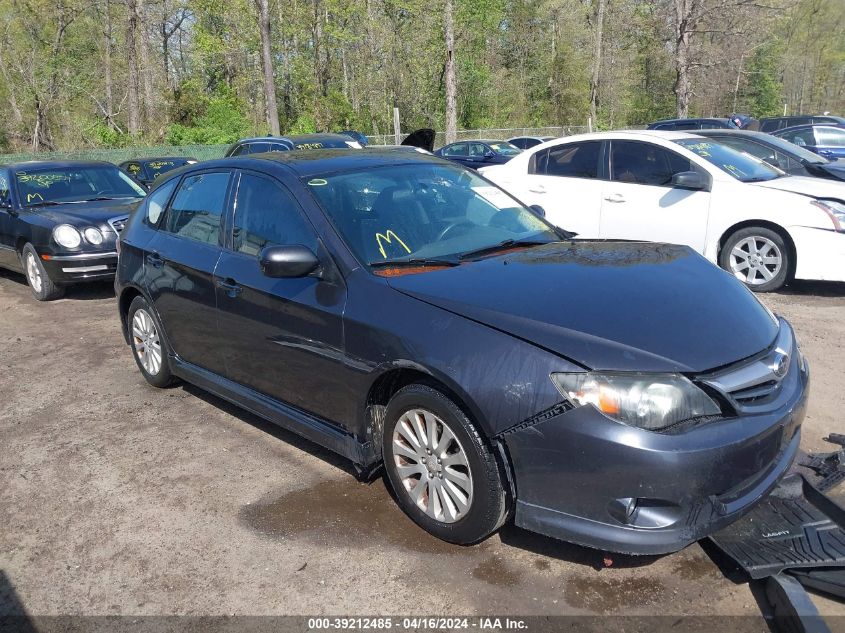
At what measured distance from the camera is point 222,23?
42875mm

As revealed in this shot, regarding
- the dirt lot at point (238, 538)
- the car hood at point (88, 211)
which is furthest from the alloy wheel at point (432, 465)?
the car hood at point (88, 211)

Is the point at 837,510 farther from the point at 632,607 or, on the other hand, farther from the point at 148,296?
the point at 148,296

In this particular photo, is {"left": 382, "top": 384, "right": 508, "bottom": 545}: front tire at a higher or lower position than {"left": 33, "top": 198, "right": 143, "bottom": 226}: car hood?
lower

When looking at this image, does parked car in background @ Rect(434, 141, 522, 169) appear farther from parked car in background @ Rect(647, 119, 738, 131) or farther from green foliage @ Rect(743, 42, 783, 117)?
green foliage @ Rect(743, 42, 783, 117)

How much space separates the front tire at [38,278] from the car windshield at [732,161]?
7516 millimetres

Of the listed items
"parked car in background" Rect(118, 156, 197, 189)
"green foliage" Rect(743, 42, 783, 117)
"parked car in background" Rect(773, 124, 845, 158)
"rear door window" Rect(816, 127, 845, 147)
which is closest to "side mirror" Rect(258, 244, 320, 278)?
"parked car in background" Rect(118, 156, 197, 189)

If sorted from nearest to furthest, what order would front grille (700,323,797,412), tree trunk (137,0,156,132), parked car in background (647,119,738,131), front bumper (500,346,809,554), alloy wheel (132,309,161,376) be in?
front bumper (500,346,809,554), front grille (700,323,797,412), alloy wheel (132,309,161,376), parked car in background (647,119,738,131), tree trunk (137,0,156,132)

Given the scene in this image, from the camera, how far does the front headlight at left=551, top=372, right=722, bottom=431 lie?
2715mm

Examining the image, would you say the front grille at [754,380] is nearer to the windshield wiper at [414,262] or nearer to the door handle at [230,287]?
the windshield wiper at [414,262]

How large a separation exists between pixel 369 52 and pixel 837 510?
43.4m

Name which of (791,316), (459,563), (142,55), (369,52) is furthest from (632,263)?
(369,52)

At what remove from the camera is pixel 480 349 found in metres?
2.99

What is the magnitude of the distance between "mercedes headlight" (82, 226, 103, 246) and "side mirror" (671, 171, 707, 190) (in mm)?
6543

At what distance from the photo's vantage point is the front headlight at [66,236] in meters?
8.52
